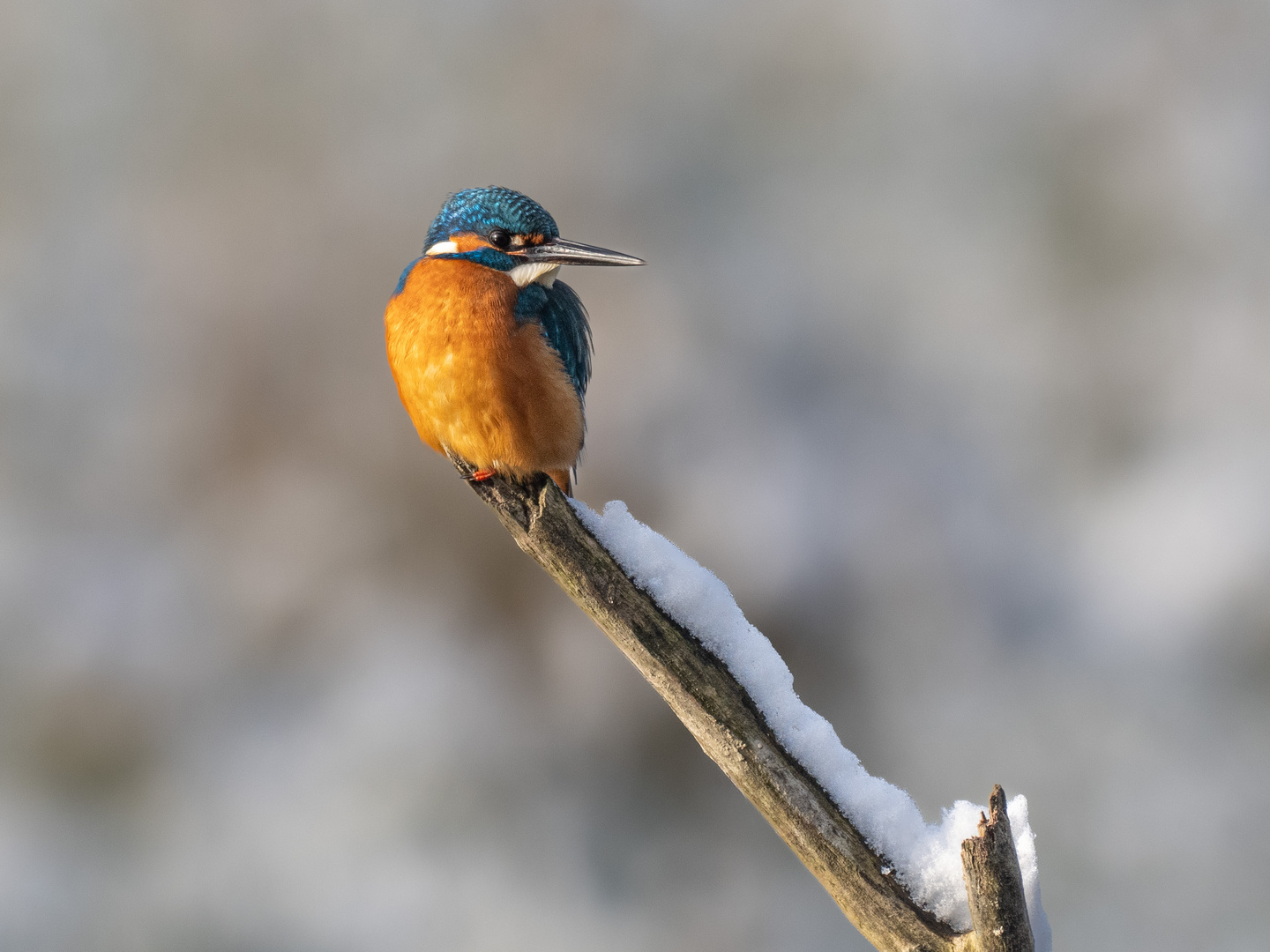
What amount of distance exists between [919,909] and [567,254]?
5.59 feet

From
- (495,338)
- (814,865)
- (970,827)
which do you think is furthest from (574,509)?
(970,827)

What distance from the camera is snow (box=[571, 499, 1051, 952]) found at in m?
1.58

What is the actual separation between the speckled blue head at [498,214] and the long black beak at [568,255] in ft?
0.13

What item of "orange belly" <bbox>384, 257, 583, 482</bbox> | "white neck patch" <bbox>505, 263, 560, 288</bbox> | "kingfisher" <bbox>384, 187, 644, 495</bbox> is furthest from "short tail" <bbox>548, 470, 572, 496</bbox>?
"white neck patch" <bbox>505, 263, 560, 288</bbox>

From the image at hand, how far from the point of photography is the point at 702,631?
1746 millimetres

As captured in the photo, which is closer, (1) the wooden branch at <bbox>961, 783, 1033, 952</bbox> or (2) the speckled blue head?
(1) the wooden branch at <bbox>961, 783, 1033, 952</bbox>

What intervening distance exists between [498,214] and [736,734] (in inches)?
59.1

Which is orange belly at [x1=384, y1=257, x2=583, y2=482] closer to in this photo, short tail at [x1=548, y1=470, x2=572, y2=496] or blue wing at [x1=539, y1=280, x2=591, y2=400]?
blue wing at [x1=539, y1=280, x2=591, y2=400]

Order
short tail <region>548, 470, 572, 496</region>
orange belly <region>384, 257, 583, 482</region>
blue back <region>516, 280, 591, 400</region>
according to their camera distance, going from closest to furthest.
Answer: orange belly <region>384, 257, 583, 482</region>
blue back <region>516, 280, 591, 400</region>
short tail <region>548, 470, 572, 496</region>

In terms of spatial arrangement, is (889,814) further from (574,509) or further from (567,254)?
(567,254)

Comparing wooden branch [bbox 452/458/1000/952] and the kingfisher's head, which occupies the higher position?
the kingfisher's head

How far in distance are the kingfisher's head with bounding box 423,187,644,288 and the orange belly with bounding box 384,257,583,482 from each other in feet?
0.25

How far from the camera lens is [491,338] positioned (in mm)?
2279

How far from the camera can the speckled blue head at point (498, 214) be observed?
2.46m
